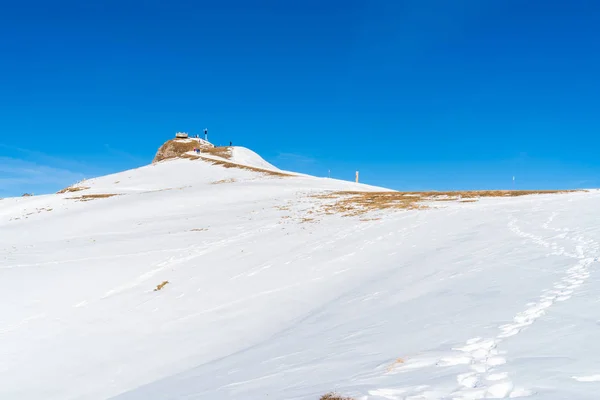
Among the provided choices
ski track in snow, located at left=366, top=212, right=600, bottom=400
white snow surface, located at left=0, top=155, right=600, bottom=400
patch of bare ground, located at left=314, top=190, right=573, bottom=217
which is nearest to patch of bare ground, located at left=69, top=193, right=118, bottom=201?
white snow surface, located at left=0, top=155, right=600, bottom=400

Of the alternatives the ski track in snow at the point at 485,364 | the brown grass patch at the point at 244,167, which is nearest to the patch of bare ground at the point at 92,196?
the brown grass patch at the point at 244,167

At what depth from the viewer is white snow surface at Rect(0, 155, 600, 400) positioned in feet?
17.7

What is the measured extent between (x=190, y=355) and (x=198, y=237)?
13.5 m

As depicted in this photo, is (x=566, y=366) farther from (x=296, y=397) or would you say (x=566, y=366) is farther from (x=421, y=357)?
(x=296, y=397)

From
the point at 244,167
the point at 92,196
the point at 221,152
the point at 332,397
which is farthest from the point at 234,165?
the point at 332,397

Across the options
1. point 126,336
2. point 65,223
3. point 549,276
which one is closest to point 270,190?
point 65,223

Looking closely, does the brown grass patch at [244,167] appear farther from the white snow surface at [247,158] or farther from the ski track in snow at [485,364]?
the ski track in snow at [485,364]

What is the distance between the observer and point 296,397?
205 inches

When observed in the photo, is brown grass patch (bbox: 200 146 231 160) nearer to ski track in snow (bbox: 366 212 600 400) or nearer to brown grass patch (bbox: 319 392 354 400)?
ski track in snow (bbox: 366 212 600 400)

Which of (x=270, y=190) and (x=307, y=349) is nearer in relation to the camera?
(x=307, y=349)

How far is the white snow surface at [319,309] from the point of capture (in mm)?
5398

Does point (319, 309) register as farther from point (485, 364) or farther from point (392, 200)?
point (392, 200)

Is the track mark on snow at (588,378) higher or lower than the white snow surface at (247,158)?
lower

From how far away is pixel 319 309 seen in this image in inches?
421
